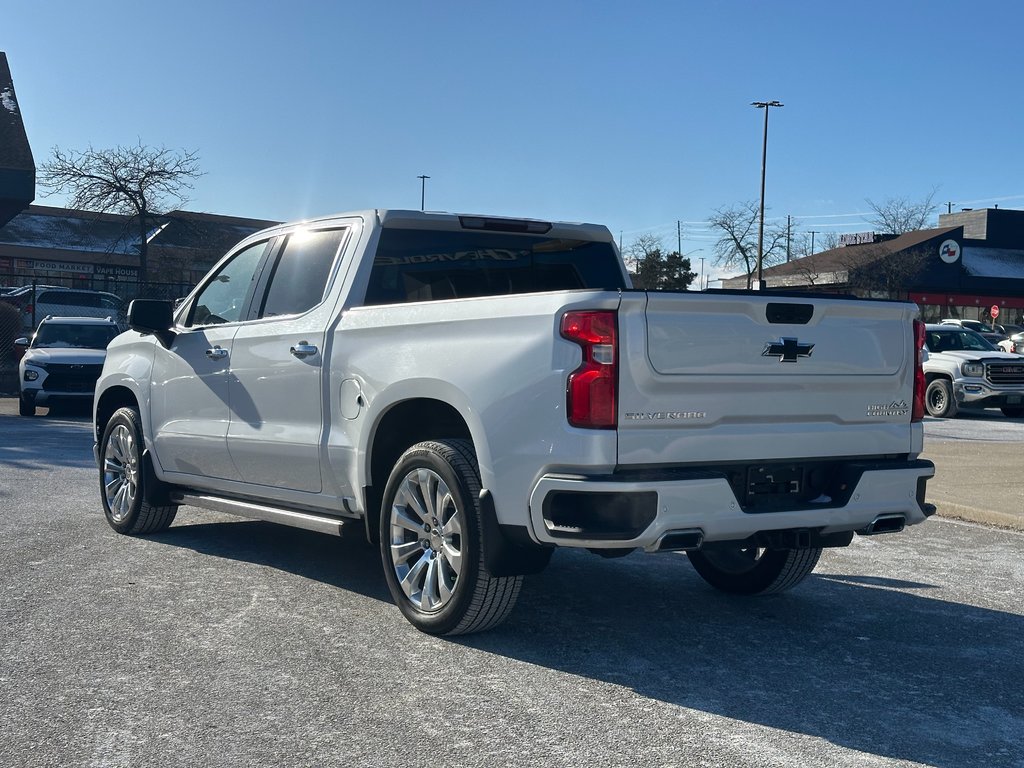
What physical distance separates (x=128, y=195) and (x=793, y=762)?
37.0 m

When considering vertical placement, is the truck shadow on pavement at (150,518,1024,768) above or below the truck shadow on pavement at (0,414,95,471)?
above

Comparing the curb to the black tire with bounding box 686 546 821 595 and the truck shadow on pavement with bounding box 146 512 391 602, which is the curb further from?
the truck shadow on pavement with bounding box 146 512 391 602

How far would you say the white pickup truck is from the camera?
4.63 m

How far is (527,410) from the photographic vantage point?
4773mm

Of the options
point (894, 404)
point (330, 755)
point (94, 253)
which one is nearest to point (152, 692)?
point (330, 755)

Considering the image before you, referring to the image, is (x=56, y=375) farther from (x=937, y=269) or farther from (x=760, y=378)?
(x=937, y=269)

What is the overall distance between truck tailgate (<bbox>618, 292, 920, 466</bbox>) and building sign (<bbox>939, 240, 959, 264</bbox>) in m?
67.0

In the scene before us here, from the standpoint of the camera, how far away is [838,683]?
4730 mm

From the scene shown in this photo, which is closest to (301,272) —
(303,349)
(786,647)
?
(303,349)

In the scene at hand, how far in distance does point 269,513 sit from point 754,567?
2.69 m

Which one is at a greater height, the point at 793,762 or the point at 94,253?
the point at 94,253

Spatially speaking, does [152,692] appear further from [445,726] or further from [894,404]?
[894,404]

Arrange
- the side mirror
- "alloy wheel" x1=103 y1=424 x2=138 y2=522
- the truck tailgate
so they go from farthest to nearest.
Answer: "alloy wheel" x1=103 y1=424 x2=138 y2=522
the side mirror
the truck tailgate

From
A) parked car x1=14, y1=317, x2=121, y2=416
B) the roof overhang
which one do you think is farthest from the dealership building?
parked car x1=14, y1=317, x2=121, y2=416
